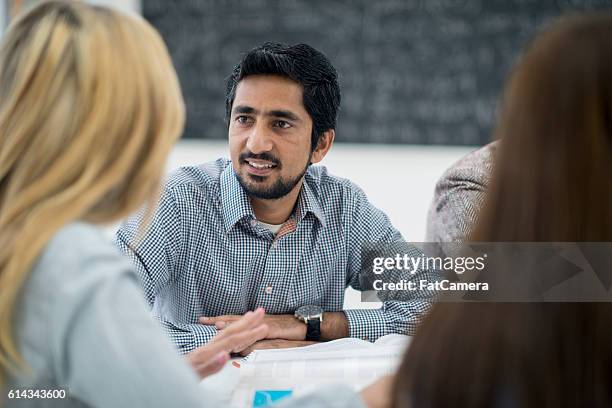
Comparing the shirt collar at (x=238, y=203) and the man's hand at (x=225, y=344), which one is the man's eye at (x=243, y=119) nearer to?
the shirt collar at (x=238, y=203)

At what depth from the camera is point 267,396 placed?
46.1 inches

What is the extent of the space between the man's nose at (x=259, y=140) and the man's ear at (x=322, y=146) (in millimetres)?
195

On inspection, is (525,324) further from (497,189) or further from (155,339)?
(155,339)

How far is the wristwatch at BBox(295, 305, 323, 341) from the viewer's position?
64.4 inches

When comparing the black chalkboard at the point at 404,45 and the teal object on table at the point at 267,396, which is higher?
the black chalkboard at the point at 404,45

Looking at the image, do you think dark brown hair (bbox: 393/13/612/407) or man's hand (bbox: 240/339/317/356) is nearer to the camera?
dark brown hair (bbox: 393/13/612/407)

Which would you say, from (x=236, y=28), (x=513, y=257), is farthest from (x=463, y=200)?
(x=236, y=28)

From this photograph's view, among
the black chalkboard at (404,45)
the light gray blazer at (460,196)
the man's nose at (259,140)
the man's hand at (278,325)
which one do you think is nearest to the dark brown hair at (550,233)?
the man's hand at (278,325)

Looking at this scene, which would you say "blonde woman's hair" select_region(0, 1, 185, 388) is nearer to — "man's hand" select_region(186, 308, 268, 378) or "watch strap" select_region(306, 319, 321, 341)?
"man's hand" select_region(186, 308, 268, 378)

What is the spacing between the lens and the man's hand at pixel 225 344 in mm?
1174

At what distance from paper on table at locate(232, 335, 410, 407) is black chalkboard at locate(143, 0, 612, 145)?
1.81 metres

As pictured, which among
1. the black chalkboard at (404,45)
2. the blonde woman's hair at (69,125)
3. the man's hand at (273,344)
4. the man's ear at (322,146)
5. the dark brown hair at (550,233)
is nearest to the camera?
the dark brown hair at (550,233)

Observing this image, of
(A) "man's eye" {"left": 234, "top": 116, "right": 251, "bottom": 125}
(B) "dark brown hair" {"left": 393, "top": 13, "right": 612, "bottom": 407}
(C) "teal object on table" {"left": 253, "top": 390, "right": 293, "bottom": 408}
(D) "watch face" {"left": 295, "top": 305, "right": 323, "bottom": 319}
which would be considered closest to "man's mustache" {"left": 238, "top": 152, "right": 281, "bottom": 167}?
(A) "man's eye" {"left": 234, "top": 116, "right": 251, "bottom": 125}

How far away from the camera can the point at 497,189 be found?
71cm
